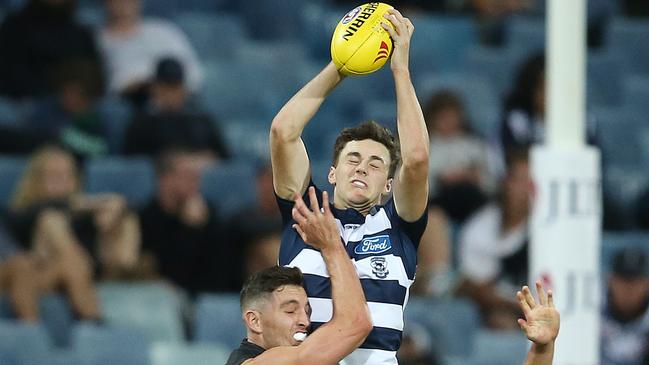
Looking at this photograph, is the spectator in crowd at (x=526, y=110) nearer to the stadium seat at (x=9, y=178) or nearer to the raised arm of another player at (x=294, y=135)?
the stadium seat at (x=9, y=178)

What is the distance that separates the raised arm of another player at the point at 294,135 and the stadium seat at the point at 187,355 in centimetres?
289

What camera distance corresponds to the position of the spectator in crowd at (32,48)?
1077 cm

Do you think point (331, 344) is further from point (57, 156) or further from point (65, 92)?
point (65, 92)

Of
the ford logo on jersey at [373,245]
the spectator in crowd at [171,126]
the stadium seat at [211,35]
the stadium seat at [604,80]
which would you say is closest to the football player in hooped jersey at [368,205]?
the ford logo on jersey at [373,245]

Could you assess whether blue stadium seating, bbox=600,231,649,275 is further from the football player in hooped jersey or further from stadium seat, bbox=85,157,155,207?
the football player in hooped jersey

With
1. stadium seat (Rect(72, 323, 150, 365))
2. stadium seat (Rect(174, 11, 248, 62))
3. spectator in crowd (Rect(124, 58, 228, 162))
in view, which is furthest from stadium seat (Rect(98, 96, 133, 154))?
stadium seat (Rect(72, 323, 150, 365))

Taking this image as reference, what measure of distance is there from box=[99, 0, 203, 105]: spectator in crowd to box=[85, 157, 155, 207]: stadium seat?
2.73ft

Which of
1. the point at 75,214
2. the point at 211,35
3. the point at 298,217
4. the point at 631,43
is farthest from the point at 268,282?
the point at 631,43

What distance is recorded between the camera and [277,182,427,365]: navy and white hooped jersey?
586 centimetres

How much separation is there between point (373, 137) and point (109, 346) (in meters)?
3.32

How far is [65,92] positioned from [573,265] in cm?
421

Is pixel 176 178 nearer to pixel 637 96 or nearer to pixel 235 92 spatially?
pixel 235 92

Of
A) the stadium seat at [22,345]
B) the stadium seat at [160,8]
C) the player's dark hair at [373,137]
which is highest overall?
the stadium seat at [160,8]

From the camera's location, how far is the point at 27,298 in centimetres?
901
